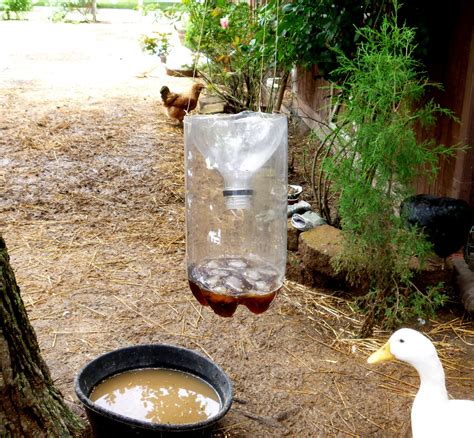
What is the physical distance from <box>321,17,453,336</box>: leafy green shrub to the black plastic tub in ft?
3.91

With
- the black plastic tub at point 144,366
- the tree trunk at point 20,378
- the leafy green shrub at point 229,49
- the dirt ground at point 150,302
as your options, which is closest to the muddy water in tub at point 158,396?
the black plastic tub at point 144,366

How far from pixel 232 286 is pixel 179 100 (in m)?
6.44

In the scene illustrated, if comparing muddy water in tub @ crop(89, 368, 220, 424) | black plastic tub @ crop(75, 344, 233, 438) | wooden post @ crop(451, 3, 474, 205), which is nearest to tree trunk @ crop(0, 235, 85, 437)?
black plastic tub @ crop(75, 344, 233, 438)

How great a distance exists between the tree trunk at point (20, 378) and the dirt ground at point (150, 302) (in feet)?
1.90

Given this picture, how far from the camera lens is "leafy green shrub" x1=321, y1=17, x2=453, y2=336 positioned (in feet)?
11.5

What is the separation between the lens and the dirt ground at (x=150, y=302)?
3.18 metres

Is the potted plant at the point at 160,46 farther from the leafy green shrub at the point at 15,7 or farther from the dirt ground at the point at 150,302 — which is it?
the leafy green shrub at the point at 15,7

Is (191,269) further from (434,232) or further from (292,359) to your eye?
(434,232)

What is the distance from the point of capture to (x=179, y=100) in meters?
8.61

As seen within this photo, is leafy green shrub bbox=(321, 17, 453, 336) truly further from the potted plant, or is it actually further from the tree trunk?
the potted plant

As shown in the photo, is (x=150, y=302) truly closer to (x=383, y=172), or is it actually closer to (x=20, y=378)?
(x=383, y=172)

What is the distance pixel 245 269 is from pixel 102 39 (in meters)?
16.2

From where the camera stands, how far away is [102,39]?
17578 millimetres

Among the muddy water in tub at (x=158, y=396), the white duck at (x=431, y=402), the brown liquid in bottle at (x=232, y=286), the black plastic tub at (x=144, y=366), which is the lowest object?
the muddy water in tub at (x=158, y=396)
